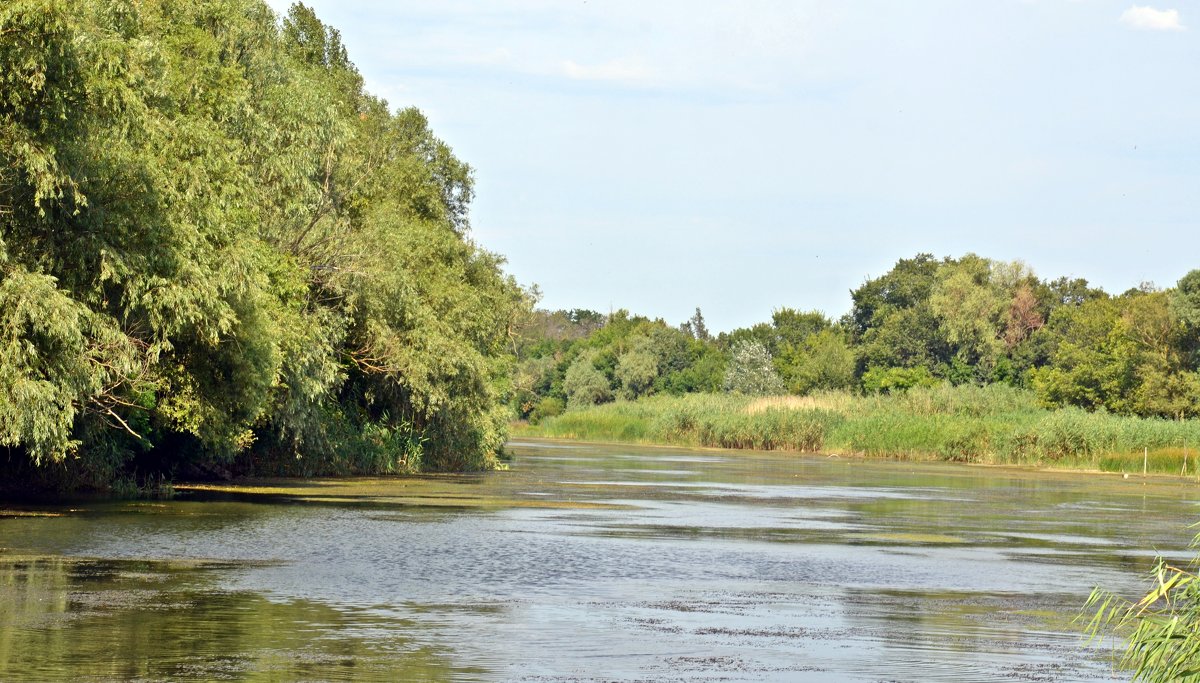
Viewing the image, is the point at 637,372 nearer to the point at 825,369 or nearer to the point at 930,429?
the point at 825,369

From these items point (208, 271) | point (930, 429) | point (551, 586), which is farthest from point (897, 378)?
point (551, 586)

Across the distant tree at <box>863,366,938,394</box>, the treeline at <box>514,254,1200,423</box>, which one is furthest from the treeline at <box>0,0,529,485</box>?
the distant tree at <box>863,366,938,394</box>

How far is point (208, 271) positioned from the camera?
1202 inches

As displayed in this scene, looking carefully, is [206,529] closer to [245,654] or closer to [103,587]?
[103,587]

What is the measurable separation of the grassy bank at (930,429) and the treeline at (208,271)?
27868mm

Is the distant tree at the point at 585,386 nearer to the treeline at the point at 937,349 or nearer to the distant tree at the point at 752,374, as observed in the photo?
the treeline at the point at 937,349

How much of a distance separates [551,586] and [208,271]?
1364 cm

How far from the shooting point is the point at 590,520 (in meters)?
31.8

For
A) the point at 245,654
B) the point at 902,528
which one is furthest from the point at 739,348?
the point at 245,654

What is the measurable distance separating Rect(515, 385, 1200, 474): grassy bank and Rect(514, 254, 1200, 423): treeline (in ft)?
23.0

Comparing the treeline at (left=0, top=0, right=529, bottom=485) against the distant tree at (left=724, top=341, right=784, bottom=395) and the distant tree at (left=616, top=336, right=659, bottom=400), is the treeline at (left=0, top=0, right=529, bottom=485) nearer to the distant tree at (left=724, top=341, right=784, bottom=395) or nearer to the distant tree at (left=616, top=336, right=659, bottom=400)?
the distant tree at (left=724, top=341, right=784, bottom=395)

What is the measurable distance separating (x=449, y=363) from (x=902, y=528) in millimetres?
18542

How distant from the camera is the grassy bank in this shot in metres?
63.9

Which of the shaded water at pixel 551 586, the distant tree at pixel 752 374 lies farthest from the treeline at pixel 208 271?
the distant tree at pixel 752 374
